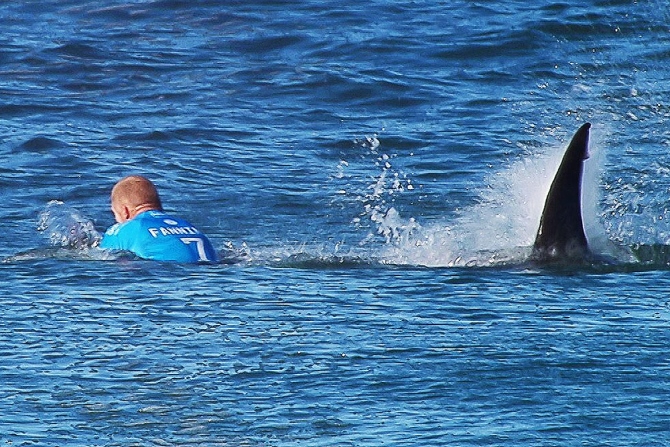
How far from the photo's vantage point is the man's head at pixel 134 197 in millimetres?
10727

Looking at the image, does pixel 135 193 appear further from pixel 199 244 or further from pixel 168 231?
pixel 199 244

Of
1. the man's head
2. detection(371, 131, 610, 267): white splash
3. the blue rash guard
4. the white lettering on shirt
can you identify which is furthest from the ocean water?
the man's head

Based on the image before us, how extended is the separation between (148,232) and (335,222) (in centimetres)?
274

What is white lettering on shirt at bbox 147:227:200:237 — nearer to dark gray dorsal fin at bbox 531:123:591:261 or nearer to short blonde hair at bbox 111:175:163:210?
short blonde hair at bbox 111:175:163:210

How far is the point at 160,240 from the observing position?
34.0ft

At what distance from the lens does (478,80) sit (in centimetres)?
1828

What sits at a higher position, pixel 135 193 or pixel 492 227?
pixel 135 193

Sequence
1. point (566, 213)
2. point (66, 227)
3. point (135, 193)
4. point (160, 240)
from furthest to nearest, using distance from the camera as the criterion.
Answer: point (66, 227), point (135, 193), point (160, 240), point (566, 213)

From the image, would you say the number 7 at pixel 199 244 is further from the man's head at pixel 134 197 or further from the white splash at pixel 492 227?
the white splash at pixel 492 227

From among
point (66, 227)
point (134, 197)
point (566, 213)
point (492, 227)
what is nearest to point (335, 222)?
point (492, 227)

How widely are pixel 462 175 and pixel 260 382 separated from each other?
284 inches

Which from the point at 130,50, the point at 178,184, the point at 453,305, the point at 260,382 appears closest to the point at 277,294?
the point at 453,305

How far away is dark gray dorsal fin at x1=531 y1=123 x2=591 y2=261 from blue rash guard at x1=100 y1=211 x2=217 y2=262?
230 cm

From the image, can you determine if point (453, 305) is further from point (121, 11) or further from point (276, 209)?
point (121, 11)
